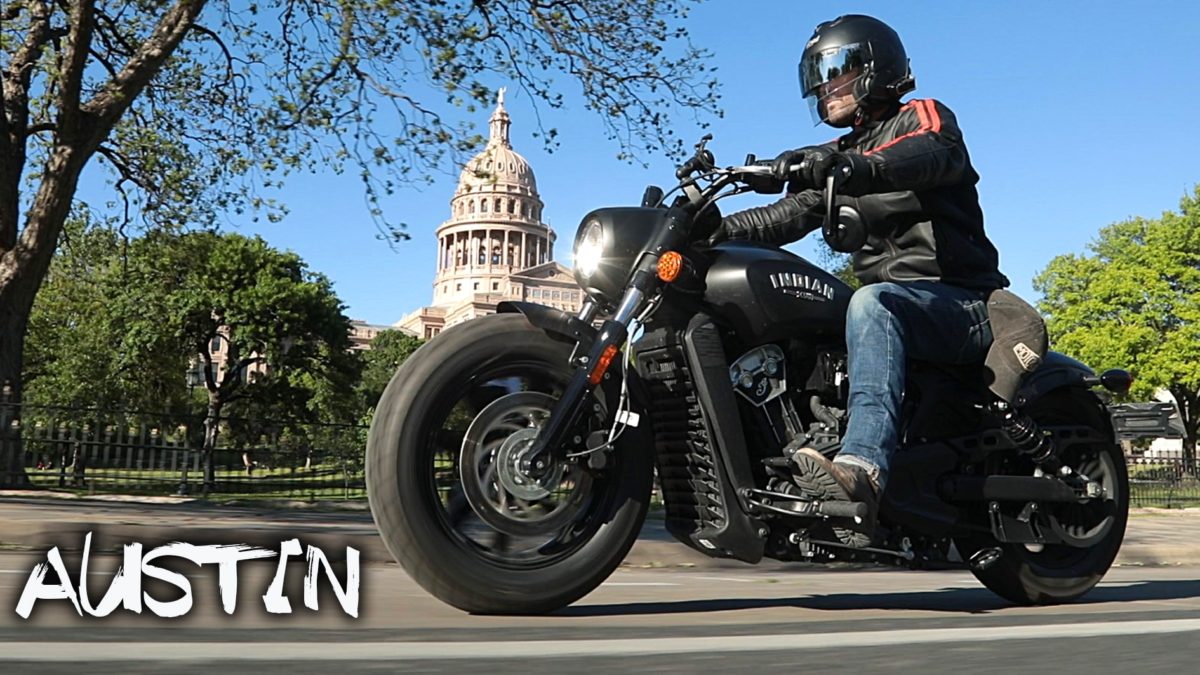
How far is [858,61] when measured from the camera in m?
3.59

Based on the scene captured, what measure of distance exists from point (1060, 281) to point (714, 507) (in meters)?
46.6

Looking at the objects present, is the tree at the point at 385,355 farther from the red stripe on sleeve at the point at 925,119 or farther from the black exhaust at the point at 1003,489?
the red stripe on sleeve at the point at 925,119

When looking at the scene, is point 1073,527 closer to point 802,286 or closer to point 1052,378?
point 1052,378

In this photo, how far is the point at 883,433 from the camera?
3.23 meters

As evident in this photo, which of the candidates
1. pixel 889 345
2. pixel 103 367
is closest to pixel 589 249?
pixel 889 345

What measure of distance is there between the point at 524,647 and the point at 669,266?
1425mm

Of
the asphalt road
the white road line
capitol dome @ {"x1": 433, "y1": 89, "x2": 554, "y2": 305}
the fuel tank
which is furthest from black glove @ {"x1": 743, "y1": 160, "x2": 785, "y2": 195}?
capitol dome @ {"x1": 433, "y1": 89, "x2": 554, "y2": 305}

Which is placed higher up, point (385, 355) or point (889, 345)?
point (385, 355)

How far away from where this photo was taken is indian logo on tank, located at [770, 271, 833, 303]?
329cm

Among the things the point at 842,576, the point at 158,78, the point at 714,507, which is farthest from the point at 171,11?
the point at 714,507

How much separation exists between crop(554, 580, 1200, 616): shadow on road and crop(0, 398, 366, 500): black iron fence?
8.34 metres

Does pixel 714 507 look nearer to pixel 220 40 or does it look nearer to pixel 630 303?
pixel 630 303

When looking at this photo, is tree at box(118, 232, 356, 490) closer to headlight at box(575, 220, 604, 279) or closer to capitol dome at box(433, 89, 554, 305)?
headlight at box(575, 220, 604, 279)

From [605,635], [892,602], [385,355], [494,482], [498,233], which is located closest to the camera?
[605,635]
